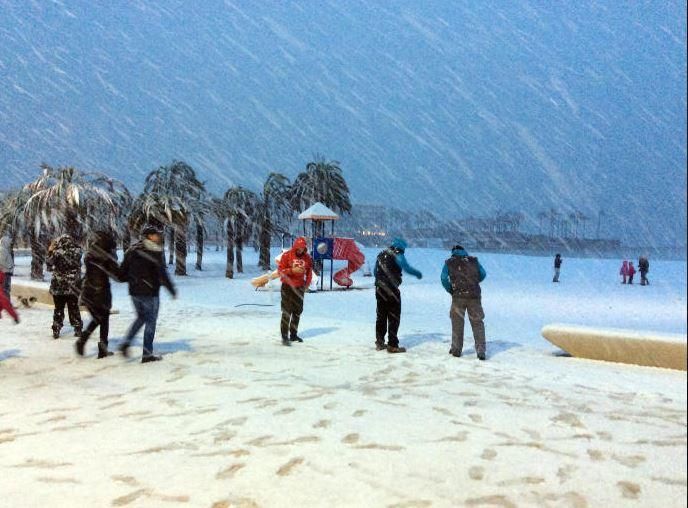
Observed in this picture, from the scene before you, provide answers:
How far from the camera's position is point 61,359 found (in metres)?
7.78

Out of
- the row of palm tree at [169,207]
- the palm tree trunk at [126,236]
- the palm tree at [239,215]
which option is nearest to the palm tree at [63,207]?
the row of palm tree at [169,207]

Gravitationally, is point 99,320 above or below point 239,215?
below

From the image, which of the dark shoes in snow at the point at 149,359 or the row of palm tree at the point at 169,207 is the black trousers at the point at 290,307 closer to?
the dark shoes in snow at the point at 149,359

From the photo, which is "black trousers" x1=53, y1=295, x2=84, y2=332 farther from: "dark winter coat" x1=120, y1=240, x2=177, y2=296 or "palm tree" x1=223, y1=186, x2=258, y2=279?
"palm tree" x1=223, y1=186, x2=258, y2=279

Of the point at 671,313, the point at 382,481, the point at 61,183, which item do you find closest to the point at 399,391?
the point at 382,481

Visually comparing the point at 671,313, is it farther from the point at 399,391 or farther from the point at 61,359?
the point at 61,359

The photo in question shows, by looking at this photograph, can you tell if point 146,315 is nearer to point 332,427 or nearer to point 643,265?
point 332,427

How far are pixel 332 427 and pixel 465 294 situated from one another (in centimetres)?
402

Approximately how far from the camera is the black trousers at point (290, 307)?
9.06 meters

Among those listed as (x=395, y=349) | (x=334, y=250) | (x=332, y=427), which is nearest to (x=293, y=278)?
(x=395, y=349)

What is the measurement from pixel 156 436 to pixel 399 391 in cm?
275

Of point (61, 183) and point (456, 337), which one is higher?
point (61, 183)

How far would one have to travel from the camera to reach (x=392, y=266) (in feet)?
28.8

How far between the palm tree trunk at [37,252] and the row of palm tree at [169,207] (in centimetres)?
5
